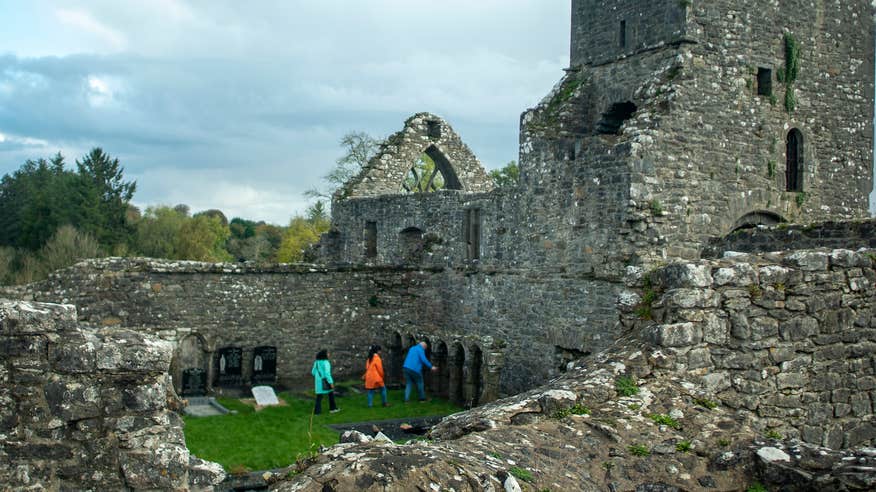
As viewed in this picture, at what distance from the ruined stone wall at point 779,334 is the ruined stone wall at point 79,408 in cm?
397

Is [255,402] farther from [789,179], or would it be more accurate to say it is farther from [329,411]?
[789,179]

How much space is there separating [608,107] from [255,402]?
9.38 metres

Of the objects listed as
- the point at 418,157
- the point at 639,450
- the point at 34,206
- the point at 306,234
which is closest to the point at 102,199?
the point at 34,206

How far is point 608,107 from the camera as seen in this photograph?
15930 millimetres

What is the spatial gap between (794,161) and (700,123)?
2.72 m

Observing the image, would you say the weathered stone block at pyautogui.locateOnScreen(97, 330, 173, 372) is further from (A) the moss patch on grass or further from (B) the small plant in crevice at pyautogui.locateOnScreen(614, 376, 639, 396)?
(A) the moss patch on grass

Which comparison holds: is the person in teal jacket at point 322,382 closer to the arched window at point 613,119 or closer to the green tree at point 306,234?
the arched window at point 613,119

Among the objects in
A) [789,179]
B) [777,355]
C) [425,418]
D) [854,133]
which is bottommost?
[425,418]

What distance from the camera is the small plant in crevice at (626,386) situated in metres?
6.64

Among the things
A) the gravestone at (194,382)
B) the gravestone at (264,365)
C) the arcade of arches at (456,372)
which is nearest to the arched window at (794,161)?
the arcade of arches at (456,372)

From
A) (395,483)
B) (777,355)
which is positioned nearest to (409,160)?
(777,355)

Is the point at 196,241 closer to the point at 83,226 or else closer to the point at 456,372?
the point at 83,226

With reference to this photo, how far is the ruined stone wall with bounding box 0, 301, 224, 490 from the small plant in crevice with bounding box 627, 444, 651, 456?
119 inches

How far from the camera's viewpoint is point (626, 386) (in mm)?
6699
